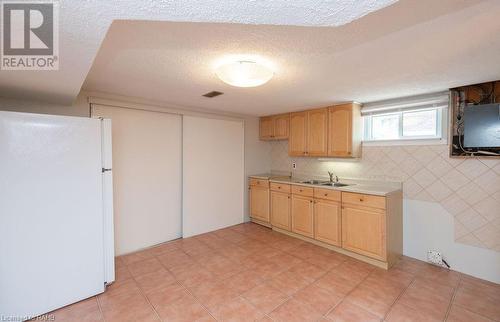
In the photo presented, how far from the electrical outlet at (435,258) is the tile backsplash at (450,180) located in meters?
0.29

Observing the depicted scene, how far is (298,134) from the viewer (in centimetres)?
401

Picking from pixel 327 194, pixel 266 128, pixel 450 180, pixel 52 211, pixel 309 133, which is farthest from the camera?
pixel 266 128

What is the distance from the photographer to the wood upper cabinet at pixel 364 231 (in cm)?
270

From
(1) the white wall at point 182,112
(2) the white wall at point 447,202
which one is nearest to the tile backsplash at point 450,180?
(2) the white wall at point 447,202

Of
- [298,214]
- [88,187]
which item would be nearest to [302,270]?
[298,214]

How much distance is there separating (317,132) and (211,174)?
6.31 ft

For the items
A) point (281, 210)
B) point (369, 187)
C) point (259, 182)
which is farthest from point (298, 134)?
point (369, 187)

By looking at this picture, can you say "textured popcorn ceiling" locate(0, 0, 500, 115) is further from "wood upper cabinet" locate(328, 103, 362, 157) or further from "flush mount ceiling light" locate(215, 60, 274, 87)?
"wood upper cabinet" locate(328, 103, 362, 157)

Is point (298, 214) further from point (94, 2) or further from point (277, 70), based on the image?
point (94, 2)

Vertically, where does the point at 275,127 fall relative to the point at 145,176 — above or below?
above

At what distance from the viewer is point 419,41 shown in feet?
4.91

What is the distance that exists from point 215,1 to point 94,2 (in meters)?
0.47

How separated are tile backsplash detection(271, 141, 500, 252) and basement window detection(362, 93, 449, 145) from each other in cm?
17

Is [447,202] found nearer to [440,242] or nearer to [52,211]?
[440,242]
